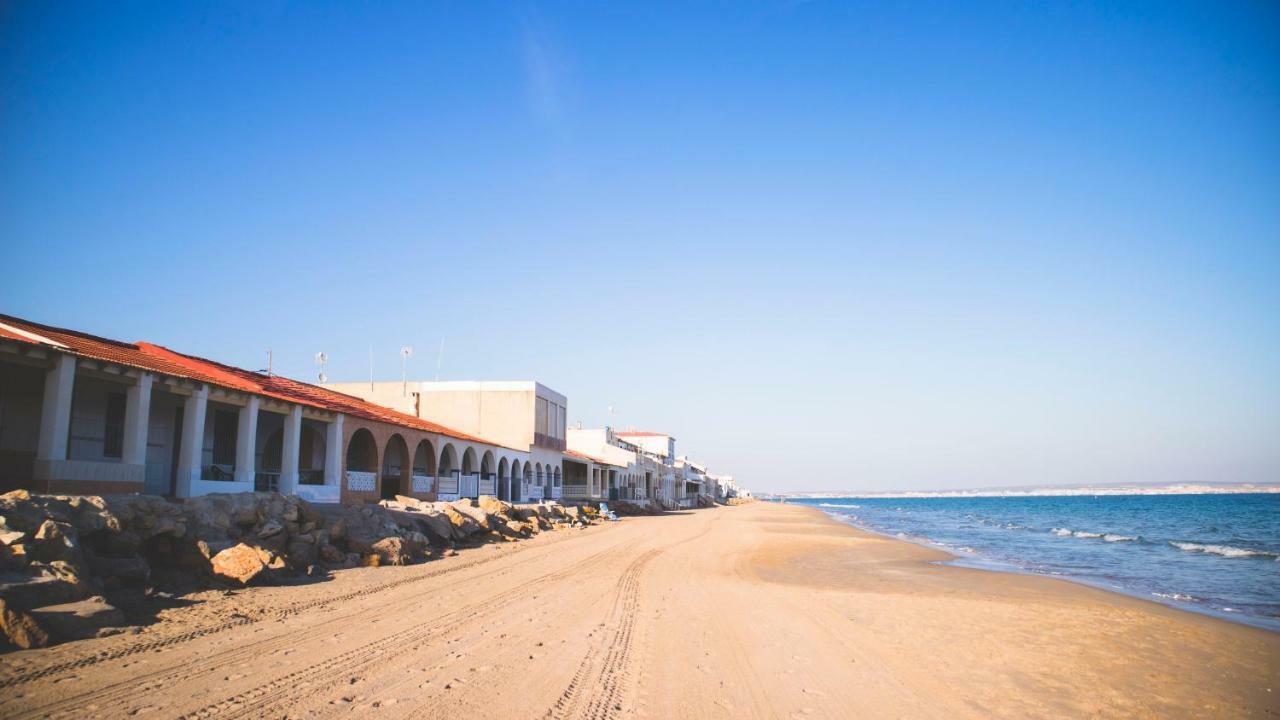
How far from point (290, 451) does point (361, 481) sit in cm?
Result: 413

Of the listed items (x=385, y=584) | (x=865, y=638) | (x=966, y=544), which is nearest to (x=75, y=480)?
(x=385, y=584)

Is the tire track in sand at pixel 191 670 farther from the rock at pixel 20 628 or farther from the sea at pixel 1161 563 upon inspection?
the sea at pixel 1161 563

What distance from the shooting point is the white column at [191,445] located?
16.1 meters

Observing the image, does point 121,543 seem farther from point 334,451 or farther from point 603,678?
point 334,451

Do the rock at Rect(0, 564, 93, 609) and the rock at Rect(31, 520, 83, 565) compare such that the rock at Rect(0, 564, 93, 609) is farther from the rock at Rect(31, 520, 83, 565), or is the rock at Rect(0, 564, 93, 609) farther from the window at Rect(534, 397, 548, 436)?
the window at Rect(534, 397, 548, 436)

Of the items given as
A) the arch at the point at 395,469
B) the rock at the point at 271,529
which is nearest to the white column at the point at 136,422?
the rock at the point at 271,529

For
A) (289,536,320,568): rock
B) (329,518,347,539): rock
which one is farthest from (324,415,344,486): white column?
(289,536,320,568): rock

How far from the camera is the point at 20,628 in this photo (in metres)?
7.07

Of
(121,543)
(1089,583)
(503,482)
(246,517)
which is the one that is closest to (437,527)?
(246,517)

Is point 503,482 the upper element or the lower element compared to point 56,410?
lower

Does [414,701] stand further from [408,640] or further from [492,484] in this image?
[492,484]

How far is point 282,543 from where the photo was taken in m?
13.4

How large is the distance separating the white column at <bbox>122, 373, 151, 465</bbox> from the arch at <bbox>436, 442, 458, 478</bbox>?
16.7 m

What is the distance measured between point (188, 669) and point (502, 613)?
4.39 meters
